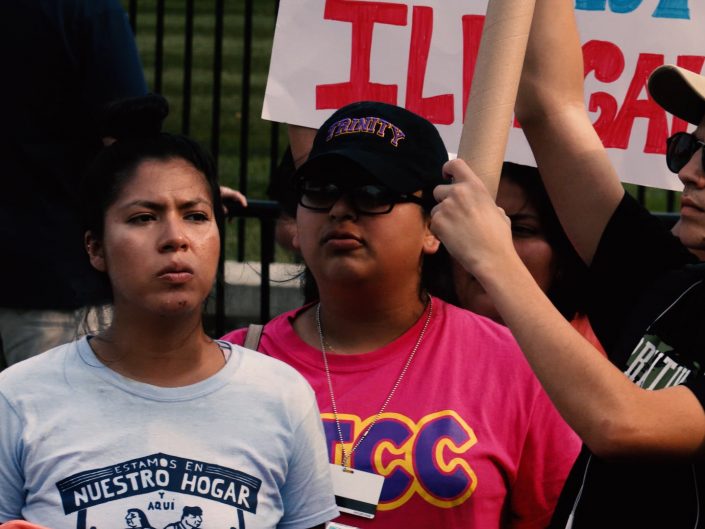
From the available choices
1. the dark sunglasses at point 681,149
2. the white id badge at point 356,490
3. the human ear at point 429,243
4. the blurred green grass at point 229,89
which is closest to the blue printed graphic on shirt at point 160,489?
the white id badge at point 356,490

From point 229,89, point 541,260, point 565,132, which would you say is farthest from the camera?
point 229,89

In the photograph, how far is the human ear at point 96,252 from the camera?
280cm

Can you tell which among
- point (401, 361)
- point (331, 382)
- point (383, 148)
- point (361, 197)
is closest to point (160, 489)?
point (331, 382)

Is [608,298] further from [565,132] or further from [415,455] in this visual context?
[415,455]

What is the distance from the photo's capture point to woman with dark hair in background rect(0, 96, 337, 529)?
251 centimetres

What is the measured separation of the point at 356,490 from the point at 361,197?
2.09 feet

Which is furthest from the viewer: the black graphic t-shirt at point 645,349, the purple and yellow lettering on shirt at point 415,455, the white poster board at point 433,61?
the white poster board at point 433,61

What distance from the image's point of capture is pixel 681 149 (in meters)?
2.75

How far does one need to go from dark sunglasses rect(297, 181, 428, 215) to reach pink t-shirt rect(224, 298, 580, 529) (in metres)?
0.29

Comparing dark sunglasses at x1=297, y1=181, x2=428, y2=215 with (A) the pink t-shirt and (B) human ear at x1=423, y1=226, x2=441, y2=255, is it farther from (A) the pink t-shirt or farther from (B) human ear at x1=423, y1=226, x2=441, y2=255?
(A) the pink t-shirt

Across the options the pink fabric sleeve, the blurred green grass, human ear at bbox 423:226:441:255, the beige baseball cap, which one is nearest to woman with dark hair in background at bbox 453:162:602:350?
human ear at bbox 423:226:441:255

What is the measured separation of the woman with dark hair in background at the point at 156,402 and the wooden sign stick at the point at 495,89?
0.57 metres

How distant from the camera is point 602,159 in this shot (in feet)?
9.90

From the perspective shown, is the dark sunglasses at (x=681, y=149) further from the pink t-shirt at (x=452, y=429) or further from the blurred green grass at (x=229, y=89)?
the blurred green grass at (x=229, y=89)
